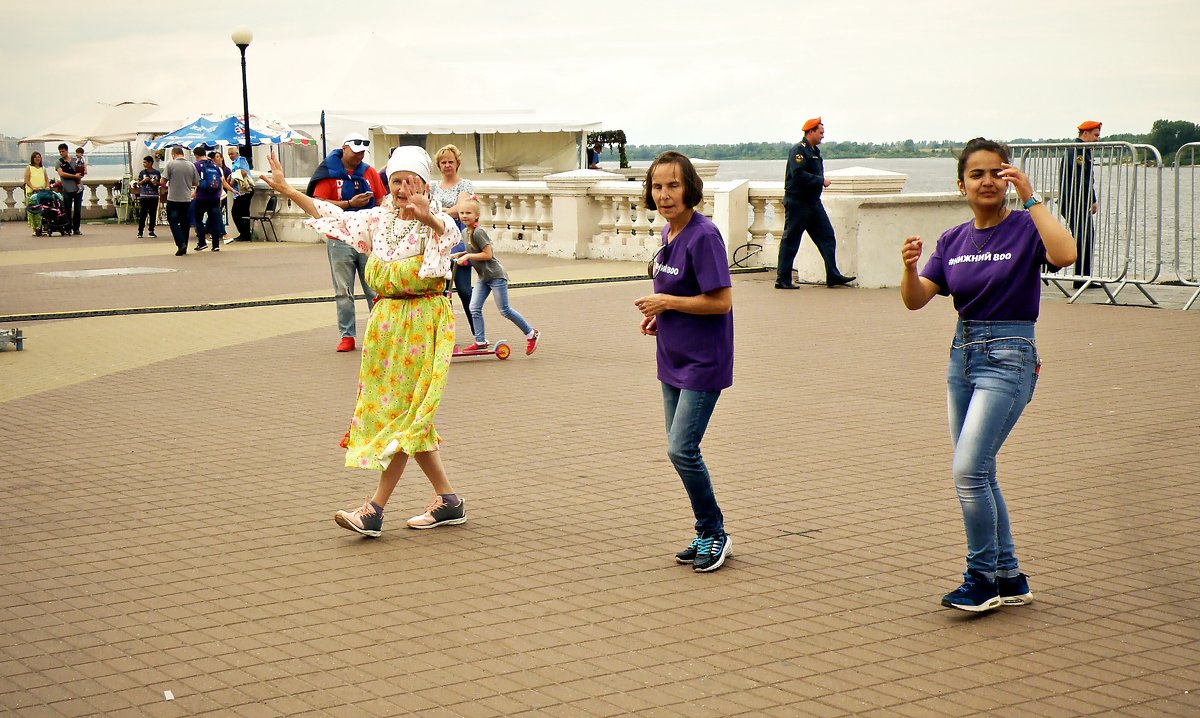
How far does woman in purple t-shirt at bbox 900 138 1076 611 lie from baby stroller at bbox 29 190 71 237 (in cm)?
3166

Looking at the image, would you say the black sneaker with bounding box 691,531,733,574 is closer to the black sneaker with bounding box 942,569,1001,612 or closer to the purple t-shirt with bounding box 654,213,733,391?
the purple t-shirt with bounding box 654,213,733,391

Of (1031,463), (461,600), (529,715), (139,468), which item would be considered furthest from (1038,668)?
(139,468)

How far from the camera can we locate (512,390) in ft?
34.5

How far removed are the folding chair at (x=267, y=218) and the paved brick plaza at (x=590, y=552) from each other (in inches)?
736

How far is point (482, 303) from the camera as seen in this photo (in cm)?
1213

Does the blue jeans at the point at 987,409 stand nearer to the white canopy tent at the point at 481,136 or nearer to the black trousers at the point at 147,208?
the black trousers at the point at 147,208

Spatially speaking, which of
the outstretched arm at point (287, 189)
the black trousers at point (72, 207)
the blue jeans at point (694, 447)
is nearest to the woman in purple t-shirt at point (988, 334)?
the blue jeans at point (694, 447)

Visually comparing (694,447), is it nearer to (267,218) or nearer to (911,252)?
(911,252)

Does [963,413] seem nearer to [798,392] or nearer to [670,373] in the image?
[670,373]

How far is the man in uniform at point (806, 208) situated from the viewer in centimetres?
1680

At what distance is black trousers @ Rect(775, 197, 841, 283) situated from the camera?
17.0m

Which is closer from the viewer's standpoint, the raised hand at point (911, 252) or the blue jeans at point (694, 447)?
the raised hand at point (911, 252)

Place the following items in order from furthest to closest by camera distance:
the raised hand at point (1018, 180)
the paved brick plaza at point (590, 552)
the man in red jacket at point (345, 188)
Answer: the man in red jacket at point (345, 188) < the raised hand at point (1018, 180) < the paved brick plaza at point (590, 552)

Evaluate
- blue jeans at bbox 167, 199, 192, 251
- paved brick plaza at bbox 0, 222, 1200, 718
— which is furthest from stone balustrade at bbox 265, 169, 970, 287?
paved brick plaza at bbox 0, 222, 1200, 718
